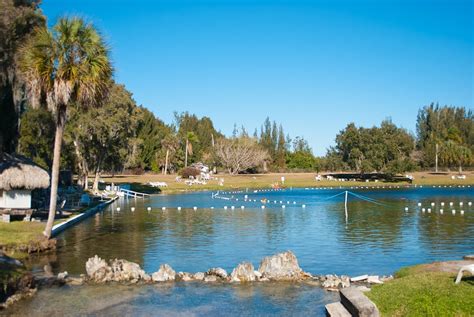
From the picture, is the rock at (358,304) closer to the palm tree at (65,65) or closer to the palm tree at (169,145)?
the palm tree at (65,65)

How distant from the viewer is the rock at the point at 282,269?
63.9ft

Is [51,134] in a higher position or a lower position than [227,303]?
higher

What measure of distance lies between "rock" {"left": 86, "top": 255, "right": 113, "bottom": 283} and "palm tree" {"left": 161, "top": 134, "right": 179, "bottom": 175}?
97.6 meters

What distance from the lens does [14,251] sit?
76.6 ft

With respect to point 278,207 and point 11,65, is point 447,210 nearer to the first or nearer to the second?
point 278,207

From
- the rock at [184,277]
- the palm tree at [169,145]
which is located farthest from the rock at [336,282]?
the palm tree at [169,145]

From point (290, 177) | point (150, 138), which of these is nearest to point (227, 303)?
point (290, 177)

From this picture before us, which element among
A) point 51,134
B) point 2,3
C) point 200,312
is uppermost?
point 2,3

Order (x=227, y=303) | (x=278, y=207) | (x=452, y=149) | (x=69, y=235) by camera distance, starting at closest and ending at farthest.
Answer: (x=227, y=303)
(x=69, y=235)
(x=278, y=207)
(x=452, y=149)

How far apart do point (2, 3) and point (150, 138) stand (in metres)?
93.2

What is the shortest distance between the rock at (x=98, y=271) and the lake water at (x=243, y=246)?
99 cm

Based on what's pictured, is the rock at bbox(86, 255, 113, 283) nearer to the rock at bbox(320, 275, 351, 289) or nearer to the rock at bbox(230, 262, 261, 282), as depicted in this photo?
the rock at bbox(230, 262, 261, 282)

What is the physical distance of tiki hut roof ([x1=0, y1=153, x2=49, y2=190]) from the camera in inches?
1224

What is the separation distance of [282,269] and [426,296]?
7.26m
